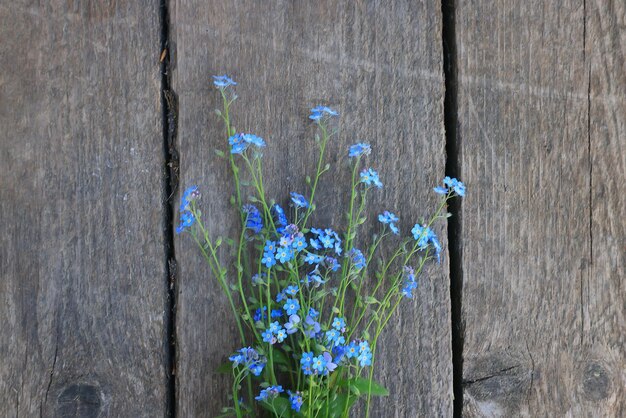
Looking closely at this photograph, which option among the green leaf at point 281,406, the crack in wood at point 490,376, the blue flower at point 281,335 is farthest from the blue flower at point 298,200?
the crack in wood at point 490,376

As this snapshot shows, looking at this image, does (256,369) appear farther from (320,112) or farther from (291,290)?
(320,112)

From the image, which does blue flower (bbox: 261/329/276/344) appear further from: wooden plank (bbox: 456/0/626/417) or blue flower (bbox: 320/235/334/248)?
wooden plank (bbox: 456/0/626/417)

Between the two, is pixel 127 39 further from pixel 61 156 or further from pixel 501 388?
pixel 501 388

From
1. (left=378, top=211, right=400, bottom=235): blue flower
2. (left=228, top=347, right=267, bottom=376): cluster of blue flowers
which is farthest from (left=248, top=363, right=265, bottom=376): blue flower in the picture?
(left=378, top=211, right=400, bottom=235): blue flower

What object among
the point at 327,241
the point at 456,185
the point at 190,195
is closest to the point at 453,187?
the point at 456,185

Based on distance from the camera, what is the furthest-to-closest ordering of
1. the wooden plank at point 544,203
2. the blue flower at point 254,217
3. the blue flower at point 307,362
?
the wooden plank at point 544,203
the blue flower at point 254,217
the blue flower at point 307,362

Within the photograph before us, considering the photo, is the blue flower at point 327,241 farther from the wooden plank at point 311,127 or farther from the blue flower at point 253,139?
the blue flower at point 253,139

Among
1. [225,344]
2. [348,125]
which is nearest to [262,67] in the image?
[348,125]
